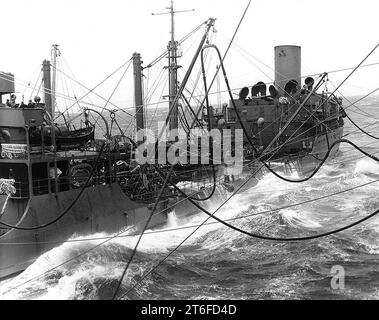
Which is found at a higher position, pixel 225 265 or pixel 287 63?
pixel 287 63

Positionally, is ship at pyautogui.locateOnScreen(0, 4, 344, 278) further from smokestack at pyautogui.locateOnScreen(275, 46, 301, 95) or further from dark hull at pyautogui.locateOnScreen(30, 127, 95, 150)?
smokestack at pyautogui.locateOnScreen(275, 46, 301, 95)

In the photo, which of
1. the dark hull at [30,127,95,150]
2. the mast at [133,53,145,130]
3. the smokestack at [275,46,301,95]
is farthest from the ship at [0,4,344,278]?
the smokestack at [275,46,301,95]

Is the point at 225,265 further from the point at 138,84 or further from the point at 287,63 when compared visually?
the point at 287,63

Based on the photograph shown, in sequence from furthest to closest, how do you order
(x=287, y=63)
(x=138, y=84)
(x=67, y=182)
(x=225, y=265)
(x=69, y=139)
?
(x=287, y=63) < (x=138, y=84) < (x=69, y=139) < (x=67, y=182) < (x=225, y=265)

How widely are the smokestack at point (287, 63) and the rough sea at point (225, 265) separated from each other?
698 inches

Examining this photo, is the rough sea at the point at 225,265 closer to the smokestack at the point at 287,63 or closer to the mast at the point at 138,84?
the mast at the point at 138,84

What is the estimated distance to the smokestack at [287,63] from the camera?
119 ft

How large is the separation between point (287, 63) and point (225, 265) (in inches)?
1000

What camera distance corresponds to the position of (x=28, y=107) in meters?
15.6

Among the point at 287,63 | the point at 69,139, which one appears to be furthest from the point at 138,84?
the point at 287,63

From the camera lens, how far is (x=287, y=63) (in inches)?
1428

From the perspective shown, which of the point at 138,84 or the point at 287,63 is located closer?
the point at 138,84

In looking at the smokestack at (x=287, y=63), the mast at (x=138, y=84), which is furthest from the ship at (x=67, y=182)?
the smokestack at (x=287, y=63)
